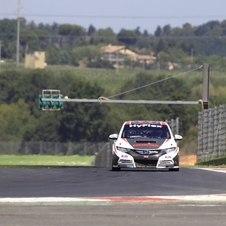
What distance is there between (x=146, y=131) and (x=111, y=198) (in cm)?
739

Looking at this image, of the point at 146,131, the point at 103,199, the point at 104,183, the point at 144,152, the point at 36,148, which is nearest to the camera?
the point at 103,199

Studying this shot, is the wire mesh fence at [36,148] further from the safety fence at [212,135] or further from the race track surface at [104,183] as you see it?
the race track surface at [104,183]

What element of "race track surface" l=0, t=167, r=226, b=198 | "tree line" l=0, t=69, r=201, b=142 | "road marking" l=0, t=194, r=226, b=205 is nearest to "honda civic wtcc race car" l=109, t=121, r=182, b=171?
"race track surface" l=0, t=167, r=226, b=198

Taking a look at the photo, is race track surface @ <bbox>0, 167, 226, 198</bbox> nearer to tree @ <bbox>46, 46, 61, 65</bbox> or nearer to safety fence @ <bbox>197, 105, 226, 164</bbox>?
safety fence @ <bbox>197, 105, 226, 164</bbox>

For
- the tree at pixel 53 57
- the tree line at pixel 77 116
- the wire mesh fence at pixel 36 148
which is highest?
the tree at pixel 53 57

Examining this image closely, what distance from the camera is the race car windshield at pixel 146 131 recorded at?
18.9m

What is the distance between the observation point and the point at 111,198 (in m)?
11.9

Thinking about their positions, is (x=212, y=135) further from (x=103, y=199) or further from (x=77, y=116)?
(x=77, y=116)

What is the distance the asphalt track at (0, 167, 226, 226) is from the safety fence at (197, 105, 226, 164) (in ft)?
29.9

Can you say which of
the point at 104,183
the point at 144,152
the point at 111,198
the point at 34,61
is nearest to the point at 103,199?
the point at 111,198

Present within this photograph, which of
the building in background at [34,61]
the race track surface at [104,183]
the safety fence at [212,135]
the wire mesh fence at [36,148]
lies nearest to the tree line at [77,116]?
the wire mesh fence at [36,148]

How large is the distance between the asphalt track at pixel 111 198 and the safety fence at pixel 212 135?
9.12 meters

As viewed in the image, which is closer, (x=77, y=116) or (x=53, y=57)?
(x=77, y=116)

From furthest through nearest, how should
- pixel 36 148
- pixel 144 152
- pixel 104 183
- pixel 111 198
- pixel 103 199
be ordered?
pixel 36 148
pixel 144 152
pixel 104 183
pixel 111 198
pixel 103 199
